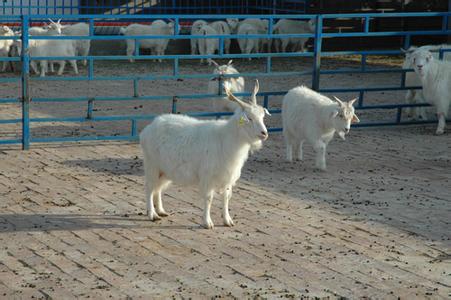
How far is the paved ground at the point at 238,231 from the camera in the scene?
642 cm

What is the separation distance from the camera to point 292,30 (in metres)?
23.0

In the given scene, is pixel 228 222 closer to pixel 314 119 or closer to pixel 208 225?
pixel 208 225

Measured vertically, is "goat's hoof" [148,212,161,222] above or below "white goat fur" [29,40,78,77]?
below

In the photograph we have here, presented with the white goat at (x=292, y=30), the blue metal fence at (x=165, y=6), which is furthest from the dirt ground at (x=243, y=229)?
the blue metal fence at (x=165, y=6)

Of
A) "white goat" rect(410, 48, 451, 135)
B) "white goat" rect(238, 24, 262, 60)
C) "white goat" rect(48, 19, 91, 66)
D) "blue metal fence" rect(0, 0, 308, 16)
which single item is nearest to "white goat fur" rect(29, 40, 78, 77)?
"white goat" rect(48, 19, 91, 66)

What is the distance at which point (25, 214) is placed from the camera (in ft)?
26.8

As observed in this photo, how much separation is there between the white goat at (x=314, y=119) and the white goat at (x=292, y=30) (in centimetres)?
1160

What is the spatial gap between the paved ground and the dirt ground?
0.01m

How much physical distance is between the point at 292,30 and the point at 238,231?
15.7 m

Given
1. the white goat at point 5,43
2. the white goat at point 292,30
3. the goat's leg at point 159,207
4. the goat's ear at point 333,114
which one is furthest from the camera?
the white goat at point 292,30

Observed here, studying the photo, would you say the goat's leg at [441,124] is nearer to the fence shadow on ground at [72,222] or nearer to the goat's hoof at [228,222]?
the goat's hoof at [228,222]

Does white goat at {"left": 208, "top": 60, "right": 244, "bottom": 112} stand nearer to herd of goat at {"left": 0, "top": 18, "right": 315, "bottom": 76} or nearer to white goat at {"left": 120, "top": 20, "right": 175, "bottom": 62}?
herd of goat at {"left": 0, "top": 18, "right": 315, "bottom": 76}

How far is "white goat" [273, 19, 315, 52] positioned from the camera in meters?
22.6

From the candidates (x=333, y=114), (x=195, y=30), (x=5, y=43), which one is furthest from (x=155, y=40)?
(x=333, y=114)
